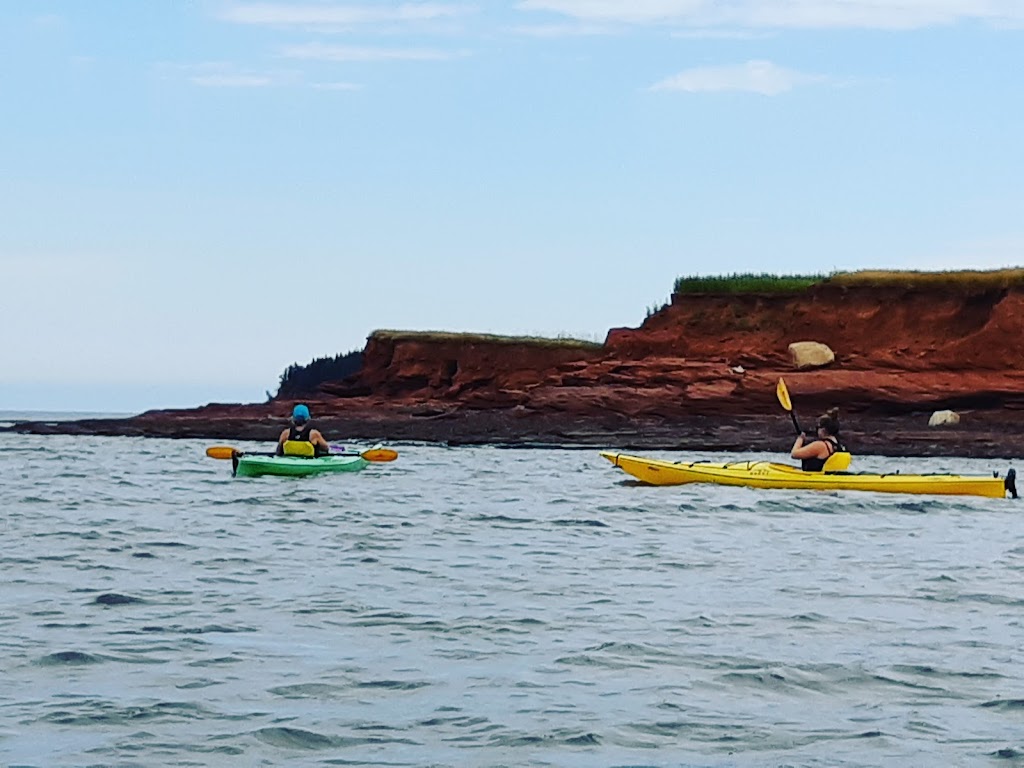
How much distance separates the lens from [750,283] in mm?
51562

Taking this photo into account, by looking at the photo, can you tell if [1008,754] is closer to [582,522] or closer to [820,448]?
[582,522]

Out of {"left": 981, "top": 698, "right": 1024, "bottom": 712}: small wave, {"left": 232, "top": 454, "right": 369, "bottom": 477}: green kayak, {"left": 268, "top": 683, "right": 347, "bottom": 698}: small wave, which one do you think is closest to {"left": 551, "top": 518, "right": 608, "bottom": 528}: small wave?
{"left": 232, "top": 454, "right": 369, "bottom": 477}: green kayak

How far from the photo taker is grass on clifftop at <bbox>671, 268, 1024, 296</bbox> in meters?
47.5

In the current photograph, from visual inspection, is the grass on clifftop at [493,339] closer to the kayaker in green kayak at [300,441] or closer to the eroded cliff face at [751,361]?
the eroded cliff face at [751,361]

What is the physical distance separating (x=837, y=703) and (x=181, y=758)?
3.63 m

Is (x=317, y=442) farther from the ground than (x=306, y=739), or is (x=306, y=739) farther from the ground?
(x=317, y=442)

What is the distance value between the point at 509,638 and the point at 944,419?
3135cm

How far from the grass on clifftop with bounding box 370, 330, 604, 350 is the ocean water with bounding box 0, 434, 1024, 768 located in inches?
1326

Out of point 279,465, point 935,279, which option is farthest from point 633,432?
point 279,465

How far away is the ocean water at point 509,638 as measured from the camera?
8148mm

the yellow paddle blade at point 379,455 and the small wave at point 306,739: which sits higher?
the yellow paddle blade at point 379,455

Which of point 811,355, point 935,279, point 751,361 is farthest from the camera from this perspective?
point 935,279

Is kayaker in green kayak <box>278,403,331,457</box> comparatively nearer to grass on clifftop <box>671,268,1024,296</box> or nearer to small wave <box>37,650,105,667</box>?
small wave <box>37,650,105,667</box>

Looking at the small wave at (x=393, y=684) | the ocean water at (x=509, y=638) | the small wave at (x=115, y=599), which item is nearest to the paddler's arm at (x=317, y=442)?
the ocean water at (x=509, y=638)
